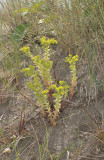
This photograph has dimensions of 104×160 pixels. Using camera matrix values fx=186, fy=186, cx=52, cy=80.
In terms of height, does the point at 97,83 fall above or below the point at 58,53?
below

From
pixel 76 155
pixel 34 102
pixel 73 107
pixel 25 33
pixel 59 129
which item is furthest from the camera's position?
pixel 25 33

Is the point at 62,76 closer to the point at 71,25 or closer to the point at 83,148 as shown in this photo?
the point at 71,25

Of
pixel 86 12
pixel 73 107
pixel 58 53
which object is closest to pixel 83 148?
pixel 73 107

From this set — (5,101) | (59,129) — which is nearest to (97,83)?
(59,129)

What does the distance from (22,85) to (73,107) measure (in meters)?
0.56

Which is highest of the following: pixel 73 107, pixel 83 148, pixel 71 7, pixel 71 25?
pixel 71 7

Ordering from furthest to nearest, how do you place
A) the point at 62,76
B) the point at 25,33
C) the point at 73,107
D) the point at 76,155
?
1. the point at 25,33
2. the point at 62,76
3. the point at 73,107
4. the point at 76,155

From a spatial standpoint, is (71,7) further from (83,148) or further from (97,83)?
(83,148)

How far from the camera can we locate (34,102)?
153 cm

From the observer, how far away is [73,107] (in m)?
1.42

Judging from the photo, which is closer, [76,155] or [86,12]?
[76,155]

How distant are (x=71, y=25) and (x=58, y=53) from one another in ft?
1.04

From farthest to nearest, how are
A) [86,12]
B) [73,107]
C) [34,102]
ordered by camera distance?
1. [86,12]
2. [34,102]
3. [73,107]

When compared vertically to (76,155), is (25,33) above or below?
above
